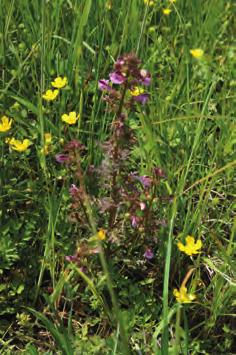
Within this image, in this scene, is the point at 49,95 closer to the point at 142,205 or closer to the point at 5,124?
the point at 5,124

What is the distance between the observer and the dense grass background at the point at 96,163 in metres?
1.59

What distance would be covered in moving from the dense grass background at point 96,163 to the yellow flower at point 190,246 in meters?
0.04

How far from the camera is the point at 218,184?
195cm

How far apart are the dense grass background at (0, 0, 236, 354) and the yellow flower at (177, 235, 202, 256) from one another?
4 cm

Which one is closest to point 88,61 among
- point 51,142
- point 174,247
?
point 51,142

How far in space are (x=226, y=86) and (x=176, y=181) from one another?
585 mm

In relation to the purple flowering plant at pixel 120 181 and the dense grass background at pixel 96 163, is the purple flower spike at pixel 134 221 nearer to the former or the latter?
the purple flowering plant at pixel 120 181

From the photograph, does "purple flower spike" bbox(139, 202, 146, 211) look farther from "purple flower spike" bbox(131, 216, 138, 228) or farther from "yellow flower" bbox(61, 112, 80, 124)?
"yellow flower" bbox(61, 112, 80, 124)

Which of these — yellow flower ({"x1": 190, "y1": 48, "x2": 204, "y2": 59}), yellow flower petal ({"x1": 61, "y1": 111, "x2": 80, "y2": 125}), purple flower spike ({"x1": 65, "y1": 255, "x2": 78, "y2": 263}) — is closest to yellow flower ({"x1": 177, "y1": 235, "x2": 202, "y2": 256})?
purple flower spike ({"x1": 65, "y1": 255, "x2": 78, "y2": 263})

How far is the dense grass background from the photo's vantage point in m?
1.59

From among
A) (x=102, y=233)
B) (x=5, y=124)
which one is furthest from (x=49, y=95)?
(x=102, y=233)

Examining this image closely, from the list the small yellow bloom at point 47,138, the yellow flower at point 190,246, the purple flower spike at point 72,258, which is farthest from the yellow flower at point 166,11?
the purple flower spike at point 72,258

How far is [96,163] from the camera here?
1.81m

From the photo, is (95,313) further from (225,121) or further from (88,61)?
(88,61)
